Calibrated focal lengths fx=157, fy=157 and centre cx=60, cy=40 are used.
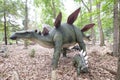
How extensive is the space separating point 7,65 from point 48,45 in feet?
4.55

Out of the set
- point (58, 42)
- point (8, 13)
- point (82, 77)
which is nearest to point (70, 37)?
point (58, 42)

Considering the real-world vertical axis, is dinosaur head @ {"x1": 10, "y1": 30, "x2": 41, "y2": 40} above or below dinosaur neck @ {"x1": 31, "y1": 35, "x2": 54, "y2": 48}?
above

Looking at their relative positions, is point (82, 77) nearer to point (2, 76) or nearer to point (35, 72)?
point (35, 72)

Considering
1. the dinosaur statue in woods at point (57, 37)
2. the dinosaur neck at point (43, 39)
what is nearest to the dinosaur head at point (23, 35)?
the dinosaur statue in woods at point (57, 37)

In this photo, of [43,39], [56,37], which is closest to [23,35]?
[43,39]

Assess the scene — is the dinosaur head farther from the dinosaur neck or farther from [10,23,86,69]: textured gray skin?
the dinosaur neck

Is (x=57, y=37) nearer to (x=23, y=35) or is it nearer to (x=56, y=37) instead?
(x=56, y=37)

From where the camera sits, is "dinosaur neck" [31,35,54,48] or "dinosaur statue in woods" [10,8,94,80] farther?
"dinosaur neck" [31,35,54,48]

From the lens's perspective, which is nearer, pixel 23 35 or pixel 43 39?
pixel 23 35

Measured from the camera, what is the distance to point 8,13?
12.6 meters

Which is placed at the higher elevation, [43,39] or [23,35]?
[23,35]

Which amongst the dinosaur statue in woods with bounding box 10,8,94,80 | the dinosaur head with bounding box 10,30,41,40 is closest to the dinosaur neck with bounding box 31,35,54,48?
the dinosaur statue in woods with bounding box 10,8,94,80

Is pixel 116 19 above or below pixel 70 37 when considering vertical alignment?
above

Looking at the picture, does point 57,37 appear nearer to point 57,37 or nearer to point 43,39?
point 57,37
